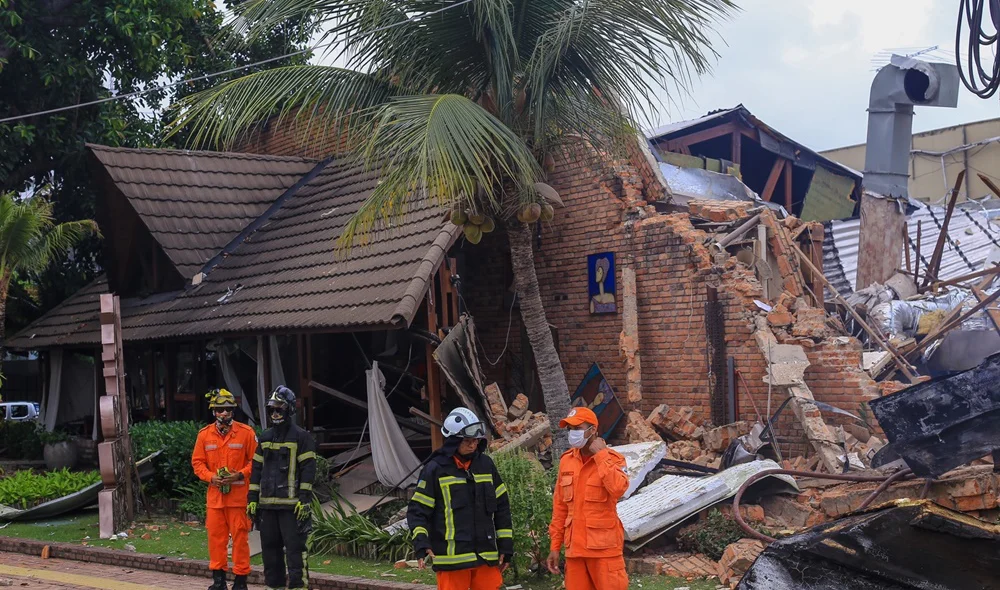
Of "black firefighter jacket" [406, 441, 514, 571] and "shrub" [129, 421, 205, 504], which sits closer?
"black firefighter jacket" [406, 441, 514, 571]

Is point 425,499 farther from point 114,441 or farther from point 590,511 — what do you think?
point 114,441

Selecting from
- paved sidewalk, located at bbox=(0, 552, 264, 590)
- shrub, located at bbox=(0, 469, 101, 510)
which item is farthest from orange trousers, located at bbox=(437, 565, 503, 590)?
shrub, located at bbox=(0, 469, 101, 510)

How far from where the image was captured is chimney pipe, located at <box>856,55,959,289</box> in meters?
17.5

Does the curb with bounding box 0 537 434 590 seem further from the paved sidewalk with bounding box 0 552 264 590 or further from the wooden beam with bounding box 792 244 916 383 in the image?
the wooden beam with bounding box 792 244 916 383

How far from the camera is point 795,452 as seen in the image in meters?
11.5

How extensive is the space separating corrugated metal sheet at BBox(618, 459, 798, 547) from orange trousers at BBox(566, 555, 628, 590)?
7.57 feet

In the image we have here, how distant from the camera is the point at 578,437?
6.59 metres

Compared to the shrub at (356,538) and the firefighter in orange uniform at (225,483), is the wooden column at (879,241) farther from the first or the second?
the firefighter in orange uniform at (225,483)

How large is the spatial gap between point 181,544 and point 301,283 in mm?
4052

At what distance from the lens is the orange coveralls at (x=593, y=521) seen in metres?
6.54

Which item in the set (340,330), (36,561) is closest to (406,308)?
(340,330)

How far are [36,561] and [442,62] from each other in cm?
703

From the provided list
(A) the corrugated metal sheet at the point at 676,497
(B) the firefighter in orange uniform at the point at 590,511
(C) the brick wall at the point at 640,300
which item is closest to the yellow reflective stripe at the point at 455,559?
(B) the firefighter in orange uniform at the point at 590,511

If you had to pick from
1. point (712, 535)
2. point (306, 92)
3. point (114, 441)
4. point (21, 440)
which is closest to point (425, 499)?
point (712, 535)
